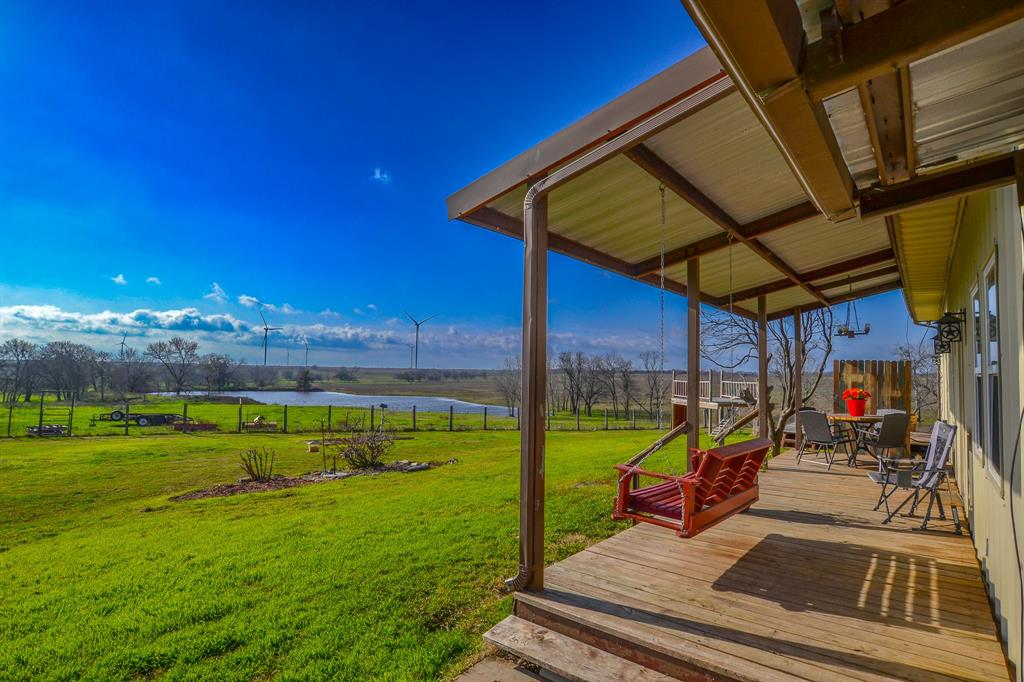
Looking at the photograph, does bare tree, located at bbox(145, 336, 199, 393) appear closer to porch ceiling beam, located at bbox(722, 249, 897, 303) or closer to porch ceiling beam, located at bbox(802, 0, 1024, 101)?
porch ceiling beam, located at bbox(722, 249, 897, 303)

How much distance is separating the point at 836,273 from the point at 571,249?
476 centimetres

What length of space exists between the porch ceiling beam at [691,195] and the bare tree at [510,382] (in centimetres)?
3371

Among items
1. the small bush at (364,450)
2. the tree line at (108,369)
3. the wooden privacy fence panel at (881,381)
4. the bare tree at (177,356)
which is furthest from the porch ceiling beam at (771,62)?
the bare tree at (177,356)

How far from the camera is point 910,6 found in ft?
3.83

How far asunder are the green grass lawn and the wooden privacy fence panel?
14.4 ft

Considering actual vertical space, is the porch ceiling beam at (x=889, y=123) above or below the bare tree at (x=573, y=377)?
above

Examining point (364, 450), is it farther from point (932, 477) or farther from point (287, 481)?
point (932, 477)

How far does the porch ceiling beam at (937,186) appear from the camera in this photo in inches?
86.3

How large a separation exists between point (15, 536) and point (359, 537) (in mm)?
5666

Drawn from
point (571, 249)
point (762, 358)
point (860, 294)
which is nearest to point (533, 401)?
point (571, 249)

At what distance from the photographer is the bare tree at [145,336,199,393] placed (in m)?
47.4

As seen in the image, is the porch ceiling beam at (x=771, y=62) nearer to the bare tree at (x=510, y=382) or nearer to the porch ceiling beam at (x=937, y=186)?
the porch ceiling beam at (x=937, y=186)

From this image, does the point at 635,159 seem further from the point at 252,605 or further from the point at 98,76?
the point at 98,76

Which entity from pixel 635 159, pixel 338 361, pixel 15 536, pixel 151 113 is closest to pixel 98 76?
pixel 151 113
